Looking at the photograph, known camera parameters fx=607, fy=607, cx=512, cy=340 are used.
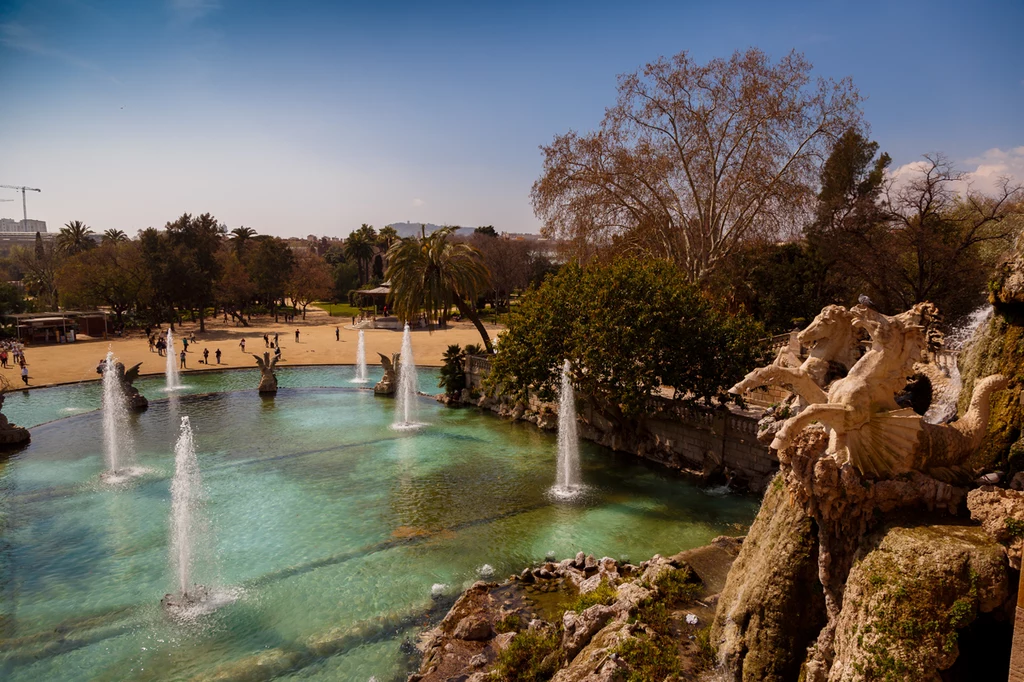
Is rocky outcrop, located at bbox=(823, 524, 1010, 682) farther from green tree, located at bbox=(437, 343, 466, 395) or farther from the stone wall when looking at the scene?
green tree, located at bbox=(437, 343, 466, 395)

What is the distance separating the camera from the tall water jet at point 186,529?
43.9ft

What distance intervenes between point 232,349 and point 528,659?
4553 cm

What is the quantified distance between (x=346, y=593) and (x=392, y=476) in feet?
24.8

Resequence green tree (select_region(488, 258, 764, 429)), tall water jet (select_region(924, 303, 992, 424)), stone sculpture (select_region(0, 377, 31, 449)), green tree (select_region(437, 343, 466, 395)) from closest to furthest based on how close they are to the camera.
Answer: tall water jet (select_region(924, 303, 992, 424)) < green tree (select_region(488, 258, 764, 429)) < stone sculpture (select_region(0, 377, 31, 449)) < green tree (select_region(437, 343, 466, 395))

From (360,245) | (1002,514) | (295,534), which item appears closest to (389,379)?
(295,534)

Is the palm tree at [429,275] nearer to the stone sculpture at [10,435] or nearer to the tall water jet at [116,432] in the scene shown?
the tall water jet at [116,432]

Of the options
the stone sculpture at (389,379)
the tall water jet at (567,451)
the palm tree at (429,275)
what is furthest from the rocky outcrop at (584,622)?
the palm tree at (429,275)

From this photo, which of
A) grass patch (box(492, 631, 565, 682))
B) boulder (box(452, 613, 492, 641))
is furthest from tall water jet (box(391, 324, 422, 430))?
grass patch (box(492, 631, 565, 682))

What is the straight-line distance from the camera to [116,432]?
2592 centimetres

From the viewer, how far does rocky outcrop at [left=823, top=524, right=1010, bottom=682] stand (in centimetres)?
676

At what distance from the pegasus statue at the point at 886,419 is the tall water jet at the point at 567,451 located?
12.2m

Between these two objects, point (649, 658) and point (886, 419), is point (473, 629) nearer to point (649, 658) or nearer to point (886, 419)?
point (649, 658)

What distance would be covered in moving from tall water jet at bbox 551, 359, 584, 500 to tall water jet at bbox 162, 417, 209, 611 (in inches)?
412

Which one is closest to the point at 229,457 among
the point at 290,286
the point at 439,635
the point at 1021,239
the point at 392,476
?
the point at 392,476
